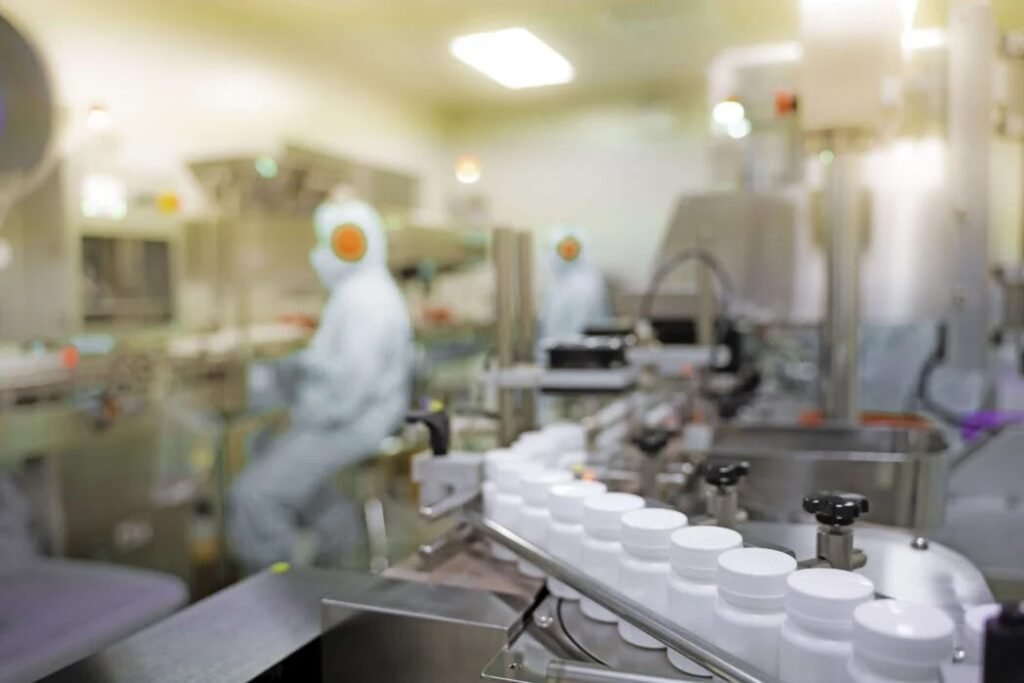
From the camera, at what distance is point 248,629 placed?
2.85ft

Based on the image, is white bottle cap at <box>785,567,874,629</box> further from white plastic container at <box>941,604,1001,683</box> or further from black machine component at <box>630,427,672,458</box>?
black machine component at <box>630,427,672,458</box>

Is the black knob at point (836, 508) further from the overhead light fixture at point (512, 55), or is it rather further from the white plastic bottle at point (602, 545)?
the overhead light fixture at point (512, 55)

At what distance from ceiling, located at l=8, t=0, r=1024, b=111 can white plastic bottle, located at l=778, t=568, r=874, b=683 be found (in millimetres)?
1128

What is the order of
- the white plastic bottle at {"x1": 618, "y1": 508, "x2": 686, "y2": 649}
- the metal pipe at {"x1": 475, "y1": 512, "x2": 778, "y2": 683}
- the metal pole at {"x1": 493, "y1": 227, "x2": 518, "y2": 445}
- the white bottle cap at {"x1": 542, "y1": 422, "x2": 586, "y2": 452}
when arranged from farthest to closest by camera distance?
the metal pole at {"x1": 493, "y1": 227, "x2": 518, "y2": 445}, the white bottle cap at {"x1": 542, "y1": 422, "x2": 586, "y2": 452}, the white plastic bottle at {"x1": 618, "y1": 508, "x2": 686, "y2": 649}, the metal pipe at {"x1": 475, "y1": 512, "x2": 778, "y2": 683}

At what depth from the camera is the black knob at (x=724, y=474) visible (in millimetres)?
878

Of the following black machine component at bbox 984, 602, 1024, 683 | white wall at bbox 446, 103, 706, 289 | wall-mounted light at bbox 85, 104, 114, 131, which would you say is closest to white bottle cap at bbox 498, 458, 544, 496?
black machine component at bbox 984, 602, 1024, 683

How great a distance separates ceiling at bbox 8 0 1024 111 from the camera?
6.79 feet

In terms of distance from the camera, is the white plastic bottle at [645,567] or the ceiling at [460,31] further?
the ceiling at [460,31]

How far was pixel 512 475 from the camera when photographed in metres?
0.92

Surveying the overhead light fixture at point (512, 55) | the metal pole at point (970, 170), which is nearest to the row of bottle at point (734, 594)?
the metal pole at point (970, 170)

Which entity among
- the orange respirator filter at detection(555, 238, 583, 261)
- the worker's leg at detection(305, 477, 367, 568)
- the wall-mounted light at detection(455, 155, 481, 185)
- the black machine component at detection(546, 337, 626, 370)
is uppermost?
the wall-mounted light at detection(455, 155, 481, 185)

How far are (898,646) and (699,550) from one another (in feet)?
0.57

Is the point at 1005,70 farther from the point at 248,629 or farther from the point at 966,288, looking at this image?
the point at 248,629

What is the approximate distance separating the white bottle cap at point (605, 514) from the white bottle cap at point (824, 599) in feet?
0.63
